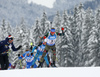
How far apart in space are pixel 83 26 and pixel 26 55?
22.4 m

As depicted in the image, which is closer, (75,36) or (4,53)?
(4,53)

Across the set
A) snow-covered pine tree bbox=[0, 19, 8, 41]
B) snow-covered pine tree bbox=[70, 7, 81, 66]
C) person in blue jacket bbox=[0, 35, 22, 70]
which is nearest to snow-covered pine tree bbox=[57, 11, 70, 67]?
snow-covered pine tree bbox=[70, 7, 81, 66]

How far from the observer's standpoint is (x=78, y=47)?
34.0m

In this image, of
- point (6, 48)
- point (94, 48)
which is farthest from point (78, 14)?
point (6, 48)

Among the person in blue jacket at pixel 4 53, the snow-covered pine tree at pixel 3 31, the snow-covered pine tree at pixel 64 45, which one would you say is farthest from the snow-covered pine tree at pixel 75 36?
the person in blue jacket at pixel 4 53

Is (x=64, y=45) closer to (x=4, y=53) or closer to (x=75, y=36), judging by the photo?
(x=75, y=36)

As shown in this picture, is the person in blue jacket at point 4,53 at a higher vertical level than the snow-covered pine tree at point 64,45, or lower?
higher

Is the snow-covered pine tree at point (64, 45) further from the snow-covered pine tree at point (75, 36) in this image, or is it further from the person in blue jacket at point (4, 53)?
the person in blue jacket at point (4, 53)

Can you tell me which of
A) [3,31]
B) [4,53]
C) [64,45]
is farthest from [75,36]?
[4,53]

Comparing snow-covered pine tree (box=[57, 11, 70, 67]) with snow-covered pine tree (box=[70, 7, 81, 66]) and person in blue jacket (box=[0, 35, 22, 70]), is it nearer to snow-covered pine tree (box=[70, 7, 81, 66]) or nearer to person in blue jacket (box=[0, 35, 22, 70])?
snow-covered pine tree (box=[70, 7, 81, 66])

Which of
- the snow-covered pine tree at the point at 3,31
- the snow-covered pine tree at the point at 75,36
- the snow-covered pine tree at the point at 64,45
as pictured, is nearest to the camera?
the snow-covered pine tree at the point at 64,45

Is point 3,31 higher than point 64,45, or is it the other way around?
point 3,31

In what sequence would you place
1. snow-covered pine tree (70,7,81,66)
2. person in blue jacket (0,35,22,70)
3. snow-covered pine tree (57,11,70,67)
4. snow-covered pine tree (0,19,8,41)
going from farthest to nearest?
snow-covered pine tree (0,19,8,41), snow-covered pine tree (70,7,81,66), snow-covered pine tree (57,11,70,67), person in blue jacket (0,35,22,70)

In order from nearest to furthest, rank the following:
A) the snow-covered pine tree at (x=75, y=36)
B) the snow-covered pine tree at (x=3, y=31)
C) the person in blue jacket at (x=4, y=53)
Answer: the person in blue jacket at (x=4, y=53) < the snow-covered pine tree at (x=75, y=36) < the snow-covered pine tree at (x=3, y=31)
